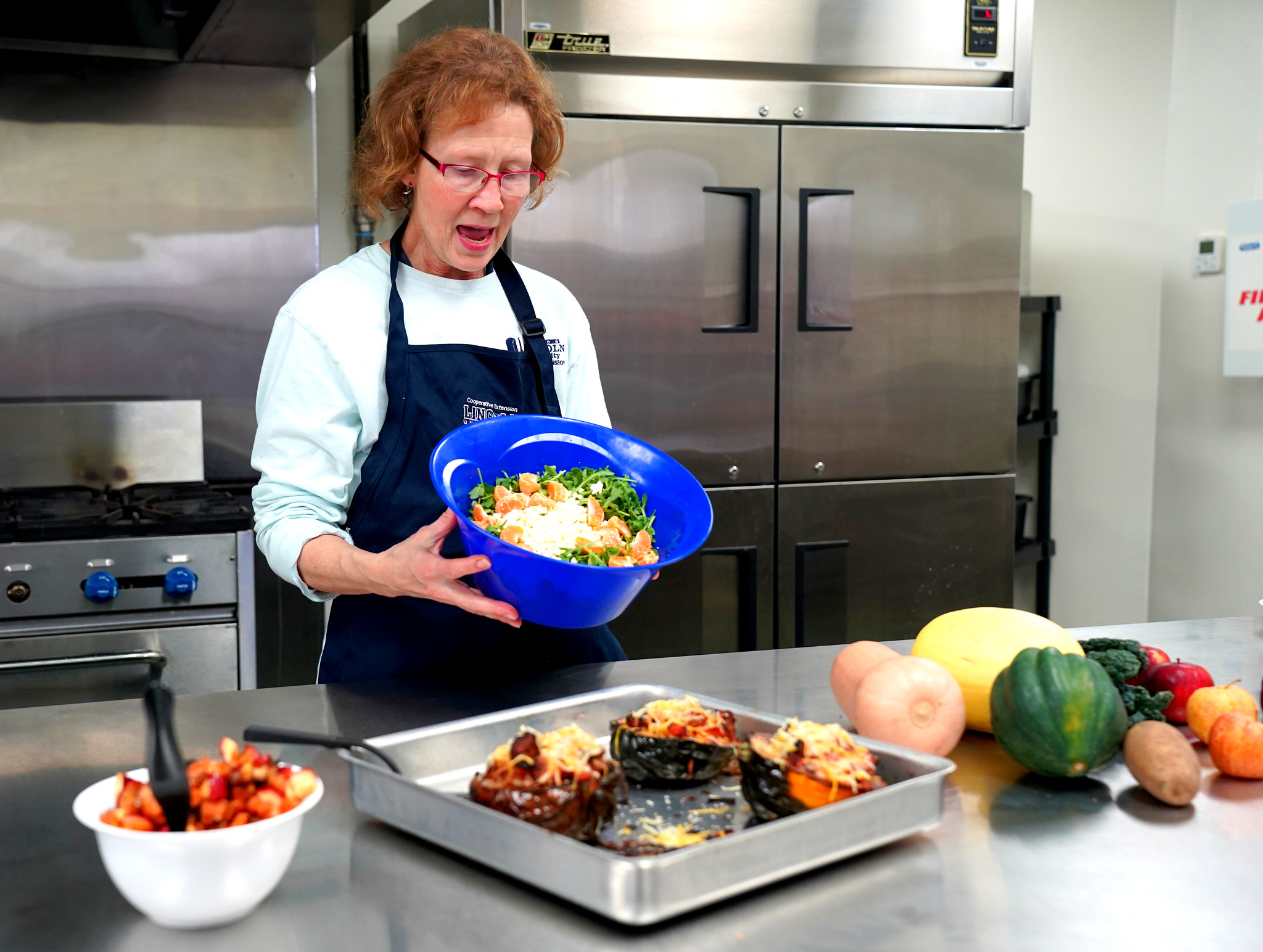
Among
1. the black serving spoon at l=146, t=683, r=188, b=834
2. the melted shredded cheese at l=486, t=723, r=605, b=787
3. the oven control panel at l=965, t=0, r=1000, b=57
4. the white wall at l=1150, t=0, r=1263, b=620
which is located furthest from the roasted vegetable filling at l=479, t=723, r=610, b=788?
the white wall at l=1150, t=0, r=1263, b=620

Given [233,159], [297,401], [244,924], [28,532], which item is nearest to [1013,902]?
[244,924]

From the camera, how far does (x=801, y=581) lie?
9.50ft

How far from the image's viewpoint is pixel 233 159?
3051 millimetres

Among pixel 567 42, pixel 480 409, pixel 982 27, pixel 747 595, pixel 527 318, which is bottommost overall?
pixel 747 595

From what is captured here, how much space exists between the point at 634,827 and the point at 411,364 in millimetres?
776

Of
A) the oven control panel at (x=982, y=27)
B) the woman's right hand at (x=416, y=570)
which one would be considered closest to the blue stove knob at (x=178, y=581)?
the woman's right hand at (x=416, y=570)

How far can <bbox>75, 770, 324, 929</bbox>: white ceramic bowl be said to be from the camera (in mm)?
750

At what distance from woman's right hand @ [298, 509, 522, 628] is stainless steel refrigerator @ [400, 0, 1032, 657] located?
4.75 feet

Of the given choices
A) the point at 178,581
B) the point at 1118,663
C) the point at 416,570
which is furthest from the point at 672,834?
the point at 178,581

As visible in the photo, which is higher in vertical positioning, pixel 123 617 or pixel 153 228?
pixel 153 228

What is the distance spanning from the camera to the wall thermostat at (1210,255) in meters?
3.48

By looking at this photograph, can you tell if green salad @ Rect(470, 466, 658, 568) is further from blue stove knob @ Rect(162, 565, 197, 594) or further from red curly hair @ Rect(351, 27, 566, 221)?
blue stove knob @ Rect(162, 565, 197, 594)

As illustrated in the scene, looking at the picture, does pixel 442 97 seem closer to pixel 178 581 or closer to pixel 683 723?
pixel 683 723

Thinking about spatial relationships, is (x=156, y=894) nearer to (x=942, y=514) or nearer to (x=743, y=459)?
(x=743, y=459)
